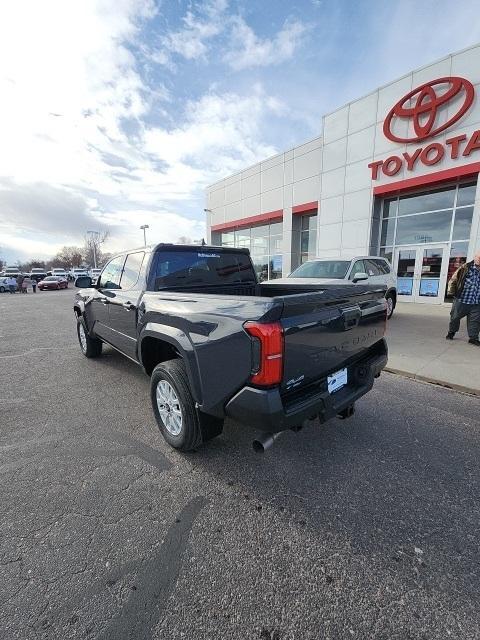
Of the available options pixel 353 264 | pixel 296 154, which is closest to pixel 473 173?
pixel 353 264

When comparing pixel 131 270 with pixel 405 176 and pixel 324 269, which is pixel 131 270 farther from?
pixel 405 176

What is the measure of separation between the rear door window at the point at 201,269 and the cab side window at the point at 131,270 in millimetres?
387

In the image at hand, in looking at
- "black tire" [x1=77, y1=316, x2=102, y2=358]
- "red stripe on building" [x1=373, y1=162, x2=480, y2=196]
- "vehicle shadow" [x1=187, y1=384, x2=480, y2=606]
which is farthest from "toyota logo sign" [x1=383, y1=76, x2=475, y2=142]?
"black tire" [x1=77, y1=316, x2=102, y2=358]

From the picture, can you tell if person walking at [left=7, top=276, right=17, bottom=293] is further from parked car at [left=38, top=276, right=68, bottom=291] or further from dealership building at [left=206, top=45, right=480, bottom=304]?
dealership building at [left=206, top=45, right=480, bottom=304]

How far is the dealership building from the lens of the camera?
1127 centimetres

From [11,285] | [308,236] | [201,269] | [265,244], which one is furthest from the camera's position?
[11,285]

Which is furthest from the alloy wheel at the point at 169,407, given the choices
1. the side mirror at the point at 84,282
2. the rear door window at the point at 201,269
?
the side mirror at the point at 84,282

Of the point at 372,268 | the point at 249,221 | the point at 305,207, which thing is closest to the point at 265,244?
the point at 249,221

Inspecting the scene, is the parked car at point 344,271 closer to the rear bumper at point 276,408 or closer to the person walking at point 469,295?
the person walking at point 469,295

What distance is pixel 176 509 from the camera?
2264 mm

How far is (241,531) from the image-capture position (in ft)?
6.80

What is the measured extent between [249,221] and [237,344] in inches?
800

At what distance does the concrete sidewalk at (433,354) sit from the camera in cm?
471

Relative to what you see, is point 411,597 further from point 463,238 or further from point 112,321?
point 463,238
